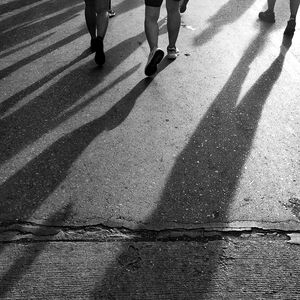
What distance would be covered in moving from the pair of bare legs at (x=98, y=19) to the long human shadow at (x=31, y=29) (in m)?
1.17

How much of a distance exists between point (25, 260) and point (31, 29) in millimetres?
4121

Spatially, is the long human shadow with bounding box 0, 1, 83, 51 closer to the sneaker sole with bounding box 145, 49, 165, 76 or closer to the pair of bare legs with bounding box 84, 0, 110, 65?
the pair of bare legs with bounding box 84, 0, 110, 65

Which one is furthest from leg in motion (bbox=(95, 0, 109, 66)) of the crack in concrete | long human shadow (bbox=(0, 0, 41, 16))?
the crack in concrete

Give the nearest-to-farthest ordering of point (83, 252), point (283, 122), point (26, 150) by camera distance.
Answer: point (83, 252) → point (26, 150) → point (283, 122)

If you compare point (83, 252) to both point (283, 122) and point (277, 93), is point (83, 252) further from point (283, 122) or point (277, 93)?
point (277, 93)

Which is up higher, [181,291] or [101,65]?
[101,65]

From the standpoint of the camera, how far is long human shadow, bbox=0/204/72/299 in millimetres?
2396

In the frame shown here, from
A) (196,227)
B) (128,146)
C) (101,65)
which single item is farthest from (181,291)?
(101,65)

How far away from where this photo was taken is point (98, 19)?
4773 millimetres

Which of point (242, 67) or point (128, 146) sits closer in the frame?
point (128, 146)

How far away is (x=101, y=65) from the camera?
4906 mm

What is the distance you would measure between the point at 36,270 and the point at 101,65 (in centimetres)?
292

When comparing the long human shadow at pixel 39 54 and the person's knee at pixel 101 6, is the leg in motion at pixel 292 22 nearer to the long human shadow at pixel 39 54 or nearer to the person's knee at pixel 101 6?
the person's knee at pixel 101 6

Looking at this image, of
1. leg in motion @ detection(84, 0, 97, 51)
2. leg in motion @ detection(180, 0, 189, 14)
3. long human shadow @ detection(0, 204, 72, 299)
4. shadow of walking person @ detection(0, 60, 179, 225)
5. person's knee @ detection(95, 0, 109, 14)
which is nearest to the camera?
long human shadow @ detection(0, 204, 72, 299)
